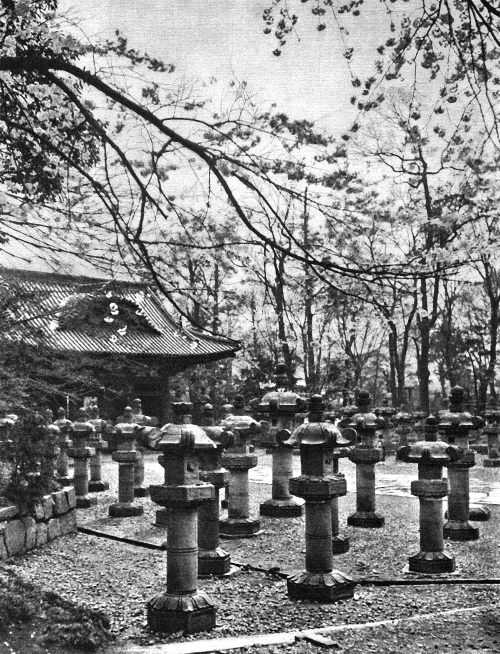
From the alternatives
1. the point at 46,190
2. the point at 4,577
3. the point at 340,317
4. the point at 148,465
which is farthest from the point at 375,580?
the point at 340,317

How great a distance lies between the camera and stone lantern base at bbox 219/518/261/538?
910 centimetres

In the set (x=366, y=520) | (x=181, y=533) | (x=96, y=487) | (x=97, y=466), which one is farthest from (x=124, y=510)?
(x=181, y=533)

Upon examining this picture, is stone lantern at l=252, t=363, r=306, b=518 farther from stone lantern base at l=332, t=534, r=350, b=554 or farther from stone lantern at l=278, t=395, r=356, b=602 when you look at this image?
stone lantern at l=278, t=395, r=356, b=602

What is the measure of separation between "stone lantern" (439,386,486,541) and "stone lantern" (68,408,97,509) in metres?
5.59

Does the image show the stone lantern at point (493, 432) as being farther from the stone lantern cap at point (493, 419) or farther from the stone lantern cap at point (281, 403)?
the stone lantern cap at point (281, 403)

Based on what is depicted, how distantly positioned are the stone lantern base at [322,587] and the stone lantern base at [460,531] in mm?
2897

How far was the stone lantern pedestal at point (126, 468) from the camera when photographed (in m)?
10.4

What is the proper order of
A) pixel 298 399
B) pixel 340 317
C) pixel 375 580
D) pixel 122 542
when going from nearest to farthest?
pixel 375 580
pixel 122 542
pixel 298 399
pixel 340 317

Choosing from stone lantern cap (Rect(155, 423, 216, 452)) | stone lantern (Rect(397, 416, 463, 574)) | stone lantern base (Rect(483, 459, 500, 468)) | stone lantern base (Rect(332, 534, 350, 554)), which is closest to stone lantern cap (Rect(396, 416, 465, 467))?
stone lantern (Rect(397, 416, 463, 574))

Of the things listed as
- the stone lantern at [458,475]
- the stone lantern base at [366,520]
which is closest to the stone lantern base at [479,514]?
the stone lantern at [458,475]

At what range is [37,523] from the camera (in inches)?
334

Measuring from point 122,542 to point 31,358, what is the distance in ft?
8.83

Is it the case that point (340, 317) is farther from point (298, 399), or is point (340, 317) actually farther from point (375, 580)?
point (375, 580)

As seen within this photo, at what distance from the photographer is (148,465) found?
19.9 m
